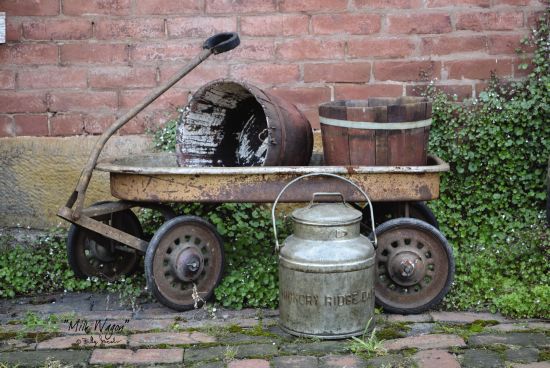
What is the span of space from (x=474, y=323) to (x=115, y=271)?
91.3 inches

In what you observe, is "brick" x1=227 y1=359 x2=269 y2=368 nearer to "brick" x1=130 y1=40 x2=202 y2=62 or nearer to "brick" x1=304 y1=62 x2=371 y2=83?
"brick" x1=304 y1=62 x2=371 y2=83

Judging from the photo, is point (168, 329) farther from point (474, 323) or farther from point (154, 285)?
point (474, 323)

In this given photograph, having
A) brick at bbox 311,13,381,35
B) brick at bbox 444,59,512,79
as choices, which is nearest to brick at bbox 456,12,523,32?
brick at bbox 444,59,512,79

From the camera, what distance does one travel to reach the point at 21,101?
5.93 metres

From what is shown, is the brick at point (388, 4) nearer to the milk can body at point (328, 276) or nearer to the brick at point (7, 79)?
the milk can body at point (328, 276)

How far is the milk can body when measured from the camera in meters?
4.25

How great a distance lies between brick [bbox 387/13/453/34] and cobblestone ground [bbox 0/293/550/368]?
2201mm

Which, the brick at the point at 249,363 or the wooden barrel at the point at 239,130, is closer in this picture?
the brick at the point at 249,363

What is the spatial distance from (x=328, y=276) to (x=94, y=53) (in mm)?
2711

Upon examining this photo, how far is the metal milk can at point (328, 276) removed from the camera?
425 centimetres

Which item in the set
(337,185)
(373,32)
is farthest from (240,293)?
(373,32)

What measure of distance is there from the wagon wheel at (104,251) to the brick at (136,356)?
1.11 meters

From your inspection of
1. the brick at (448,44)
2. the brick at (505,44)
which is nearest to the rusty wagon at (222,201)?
the brick at (448,44)

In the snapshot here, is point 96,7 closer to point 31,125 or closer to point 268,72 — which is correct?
point 31,125
